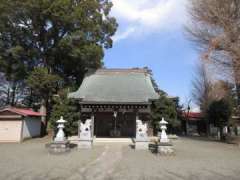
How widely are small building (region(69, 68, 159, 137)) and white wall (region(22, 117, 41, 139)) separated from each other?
480cm

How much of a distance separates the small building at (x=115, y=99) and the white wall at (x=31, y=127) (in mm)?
4803

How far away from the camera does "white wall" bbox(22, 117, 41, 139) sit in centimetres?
2152

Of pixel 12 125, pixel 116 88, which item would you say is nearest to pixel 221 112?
pixel 116 88

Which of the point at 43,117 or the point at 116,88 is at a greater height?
the point at 116,88

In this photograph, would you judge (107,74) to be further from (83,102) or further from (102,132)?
(83,102)

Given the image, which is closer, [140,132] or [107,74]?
[140,132]

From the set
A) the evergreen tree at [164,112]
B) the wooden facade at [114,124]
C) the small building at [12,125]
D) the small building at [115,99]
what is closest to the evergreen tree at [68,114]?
the small building at [115,99]

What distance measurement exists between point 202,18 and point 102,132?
1228cm

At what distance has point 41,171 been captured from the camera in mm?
8250

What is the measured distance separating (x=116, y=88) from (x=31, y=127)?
8315mm

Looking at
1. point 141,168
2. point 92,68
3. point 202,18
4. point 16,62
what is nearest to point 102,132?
point 92,68

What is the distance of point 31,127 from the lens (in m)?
23.1

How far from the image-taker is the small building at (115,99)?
18688 millimetres

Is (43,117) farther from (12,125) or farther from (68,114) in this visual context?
(68,114)
